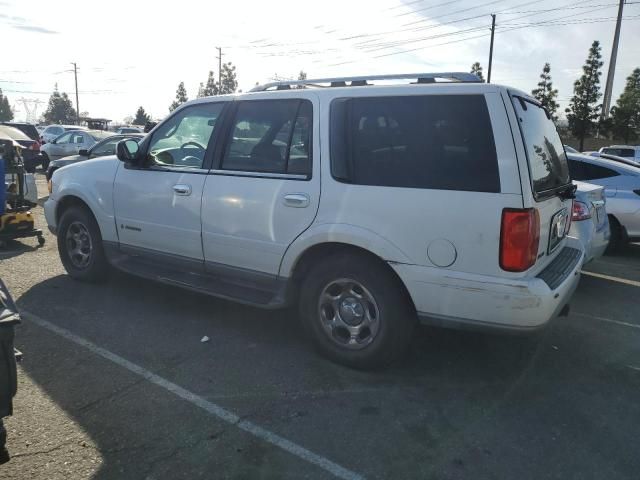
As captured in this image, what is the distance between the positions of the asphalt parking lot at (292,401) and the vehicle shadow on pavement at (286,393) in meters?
0.01

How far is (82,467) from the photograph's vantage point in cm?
261

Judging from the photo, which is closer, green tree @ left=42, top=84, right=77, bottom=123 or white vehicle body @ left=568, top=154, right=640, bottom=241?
white vehicle body @ left=568, top=154, right=640, bottom=241

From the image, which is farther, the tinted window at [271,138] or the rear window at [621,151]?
the rear window at [621,151]

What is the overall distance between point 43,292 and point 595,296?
590 centimetres

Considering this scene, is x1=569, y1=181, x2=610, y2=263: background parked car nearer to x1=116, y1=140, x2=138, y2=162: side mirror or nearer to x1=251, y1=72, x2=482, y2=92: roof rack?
x1=251, y1=72, x2=482, y2=92: roof rack

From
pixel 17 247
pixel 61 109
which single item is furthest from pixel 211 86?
pixel 17 247

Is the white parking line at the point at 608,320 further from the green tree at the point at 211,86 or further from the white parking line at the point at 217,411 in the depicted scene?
the green tree at the point at 211,86

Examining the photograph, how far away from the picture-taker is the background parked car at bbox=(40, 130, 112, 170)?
1756 centimetres

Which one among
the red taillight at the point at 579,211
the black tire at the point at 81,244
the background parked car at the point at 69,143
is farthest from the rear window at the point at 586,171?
the background parked car at the point at 69,143

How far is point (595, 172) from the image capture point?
25.8 feet

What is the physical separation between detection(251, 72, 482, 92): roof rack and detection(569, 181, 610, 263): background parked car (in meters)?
2.58

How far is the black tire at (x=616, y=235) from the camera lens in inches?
307

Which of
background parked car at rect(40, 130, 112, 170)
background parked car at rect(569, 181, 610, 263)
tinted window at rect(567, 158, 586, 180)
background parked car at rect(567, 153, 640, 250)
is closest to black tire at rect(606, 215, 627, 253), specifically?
background parked car at rect(567, 153, 640, 250)

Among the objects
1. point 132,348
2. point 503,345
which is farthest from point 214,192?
point 503,345
